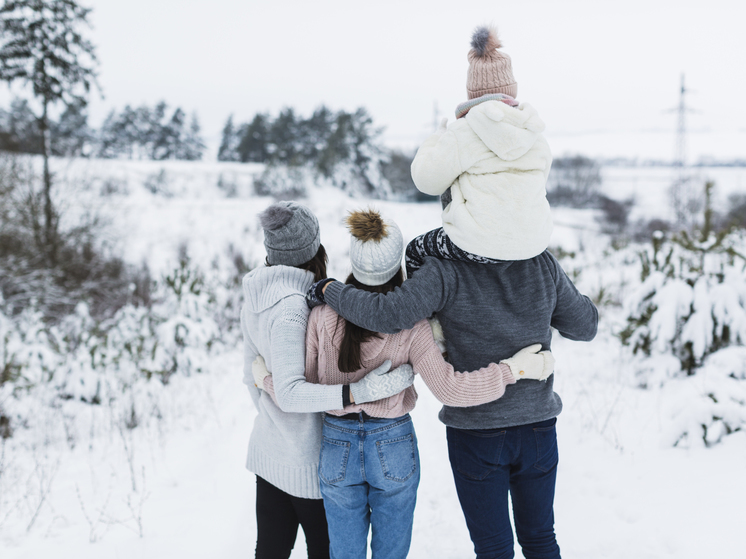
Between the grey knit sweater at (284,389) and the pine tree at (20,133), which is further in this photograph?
the pine tree at (20,133)

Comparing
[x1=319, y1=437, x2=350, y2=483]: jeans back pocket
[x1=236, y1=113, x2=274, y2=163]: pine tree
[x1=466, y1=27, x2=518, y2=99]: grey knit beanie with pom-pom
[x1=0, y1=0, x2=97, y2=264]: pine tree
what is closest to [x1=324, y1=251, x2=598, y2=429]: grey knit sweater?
[x1=319, y1=437, x2=350, y2=483]: jeans back pocket

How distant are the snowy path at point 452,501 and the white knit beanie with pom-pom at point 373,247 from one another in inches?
77.1

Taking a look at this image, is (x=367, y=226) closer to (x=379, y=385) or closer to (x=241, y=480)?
(x=379, y=385)

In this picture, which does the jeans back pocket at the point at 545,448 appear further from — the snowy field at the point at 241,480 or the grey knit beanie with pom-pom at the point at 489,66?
the grey knit beanie with pom-pom at the point at 489,66

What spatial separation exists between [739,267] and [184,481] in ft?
18.4

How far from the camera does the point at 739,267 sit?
4.64 m

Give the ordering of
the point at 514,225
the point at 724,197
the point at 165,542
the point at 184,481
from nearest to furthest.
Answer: the point at 514,225 < the point at 165,542 < the point at 184,481 < the point at 724,197

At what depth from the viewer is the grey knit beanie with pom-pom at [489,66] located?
169 centimetres

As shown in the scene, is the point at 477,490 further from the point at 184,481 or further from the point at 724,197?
the point at 724,197

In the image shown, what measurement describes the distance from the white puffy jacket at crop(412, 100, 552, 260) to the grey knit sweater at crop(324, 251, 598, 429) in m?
0.14

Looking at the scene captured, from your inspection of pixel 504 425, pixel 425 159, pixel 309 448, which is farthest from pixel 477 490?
pixel 425 159

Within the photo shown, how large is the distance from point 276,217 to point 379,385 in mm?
768

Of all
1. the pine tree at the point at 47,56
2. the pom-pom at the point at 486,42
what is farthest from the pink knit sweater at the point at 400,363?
the pine tree at the point at 47,56

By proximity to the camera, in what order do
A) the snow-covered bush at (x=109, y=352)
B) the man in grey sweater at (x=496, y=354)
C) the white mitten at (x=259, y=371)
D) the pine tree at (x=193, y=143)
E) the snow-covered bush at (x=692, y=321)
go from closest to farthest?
1. the man in grey sweater at (x=496, y=354)
2. the white mitten at (x=259, y=371)
3. the snow-covered bush at (x=692, y=321)
4. the snow-covered bush at (x=109, y=352)
5. the pine tree at (x=193, y=143)
